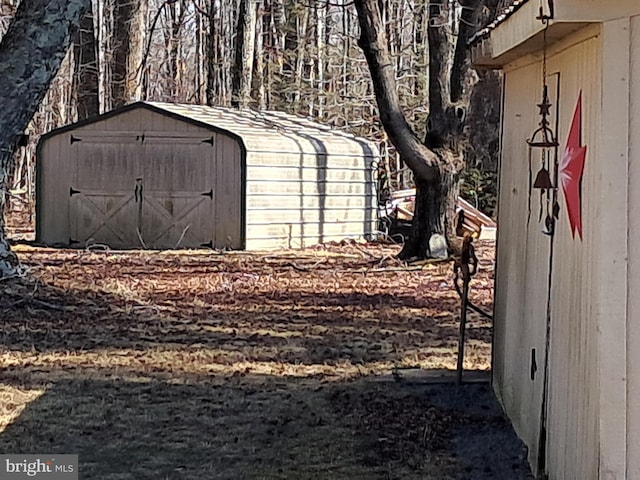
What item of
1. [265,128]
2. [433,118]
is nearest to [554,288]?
[433,118]

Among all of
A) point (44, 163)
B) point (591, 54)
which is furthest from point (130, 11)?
point (591, 54)

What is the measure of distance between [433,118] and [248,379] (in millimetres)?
7856

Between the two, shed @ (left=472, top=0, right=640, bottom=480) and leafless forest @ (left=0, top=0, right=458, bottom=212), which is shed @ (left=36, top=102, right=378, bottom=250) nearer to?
leafless forest @ (left=0, top=0, right=458, bottom=212)

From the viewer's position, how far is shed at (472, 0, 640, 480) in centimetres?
331

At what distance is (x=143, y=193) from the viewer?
16.4 m

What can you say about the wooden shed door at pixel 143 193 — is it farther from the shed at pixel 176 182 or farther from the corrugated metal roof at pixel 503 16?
the corrugated metal roof at pixel 503 16

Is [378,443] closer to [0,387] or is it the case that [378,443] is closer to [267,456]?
[267,456]

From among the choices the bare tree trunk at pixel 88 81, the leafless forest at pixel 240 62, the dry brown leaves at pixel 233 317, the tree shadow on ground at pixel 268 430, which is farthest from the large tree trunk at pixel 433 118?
the bare tree trunk at pixel 88 81

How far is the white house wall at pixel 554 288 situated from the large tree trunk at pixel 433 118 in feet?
25.0

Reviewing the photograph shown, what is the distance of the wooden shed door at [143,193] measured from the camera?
1616 centimetres

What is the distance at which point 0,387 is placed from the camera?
6.39 meters

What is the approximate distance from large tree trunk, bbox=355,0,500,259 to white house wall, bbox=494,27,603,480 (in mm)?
7621

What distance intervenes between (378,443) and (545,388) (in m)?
1.09

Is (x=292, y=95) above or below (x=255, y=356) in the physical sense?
above
